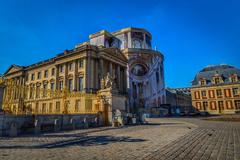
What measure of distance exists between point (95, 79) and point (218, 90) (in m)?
31.7

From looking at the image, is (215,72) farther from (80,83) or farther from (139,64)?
(80,83)

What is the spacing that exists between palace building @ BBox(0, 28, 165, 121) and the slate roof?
12641mm

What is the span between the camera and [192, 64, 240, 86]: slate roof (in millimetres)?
44938

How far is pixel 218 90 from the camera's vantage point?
145 feet

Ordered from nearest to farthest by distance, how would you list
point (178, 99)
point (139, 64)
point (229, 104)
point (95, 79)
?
point (95, 79) < point (229, 104) < point (139, 64) < point (178, 99)

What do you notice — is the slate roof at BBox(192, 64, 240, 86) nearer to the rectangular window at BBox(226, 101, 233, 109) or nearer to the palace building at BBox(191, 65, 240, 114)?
the palace building at BBox(191, 65, 240, 114)

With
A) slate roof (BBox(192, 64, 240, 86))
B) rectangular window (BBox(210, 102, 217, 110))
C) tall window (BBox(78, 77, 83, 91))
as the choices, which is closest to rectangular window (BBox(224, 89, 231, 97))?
slate roof (BBox(192, 64, 240, 86))

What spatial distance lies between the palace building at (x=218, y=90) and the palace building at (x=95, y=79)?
12778 mm

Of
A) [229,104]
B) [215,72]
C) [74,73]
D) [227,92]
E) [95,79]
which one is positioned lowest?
[229,104]

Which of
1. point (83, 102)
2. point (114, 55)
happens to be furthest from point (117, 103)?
point (114, 55)

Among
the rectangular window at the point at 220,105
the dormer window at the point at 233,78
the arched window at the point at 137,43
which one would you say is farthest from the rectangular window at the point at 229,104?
the arched window at the point at 137,43

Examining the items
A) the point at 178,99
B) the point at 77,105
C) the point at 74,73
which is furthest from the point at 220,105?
the point at 77,105

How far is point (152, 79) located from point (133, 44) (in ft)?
41.9

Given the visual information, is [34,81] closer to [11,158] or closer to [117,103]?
[117,103]
